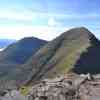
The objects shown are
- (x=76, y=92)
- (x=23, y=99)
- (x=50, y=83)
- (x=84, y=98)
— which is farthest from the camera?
(x=50, y=83)

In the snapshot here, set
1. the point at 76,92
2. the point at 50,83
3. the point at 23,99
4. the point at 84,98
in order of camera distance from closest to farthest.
→ the point at 84,98 → the point at 76,92 → the point at 23,99 → the point at 50,83

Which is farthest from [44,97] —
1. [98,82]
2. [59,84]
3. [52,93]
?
[98,82]

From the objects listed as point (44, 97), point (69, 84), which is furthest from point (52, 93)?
point (69, 84)

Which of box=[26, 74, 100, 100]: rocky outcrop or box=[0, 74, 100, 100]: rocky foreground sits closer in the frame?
box=[26, 74, 100, 100]: rocky outcrop

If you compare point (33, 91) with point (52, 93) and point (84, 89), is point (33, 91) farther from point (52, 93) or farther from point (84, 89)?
point (84, 89)

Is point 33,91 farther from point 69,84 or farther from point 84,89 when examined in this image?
point 84,89

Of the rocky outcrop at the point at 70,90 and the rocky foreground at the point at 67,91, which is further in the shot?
the rocky foreground at the point at 67,91

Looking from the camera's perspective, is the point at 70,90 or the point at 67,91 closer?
the point at 67,91

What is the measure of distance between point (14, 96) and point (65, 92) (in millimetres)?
14878

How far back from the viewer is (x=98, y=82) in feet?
287

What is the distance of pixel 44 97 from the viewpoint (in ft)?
290

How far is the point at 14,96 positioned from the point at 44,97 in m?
8.98

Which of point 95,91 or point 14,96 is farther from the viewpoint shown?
point 14,96

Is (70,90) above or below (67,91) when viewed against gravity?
above
